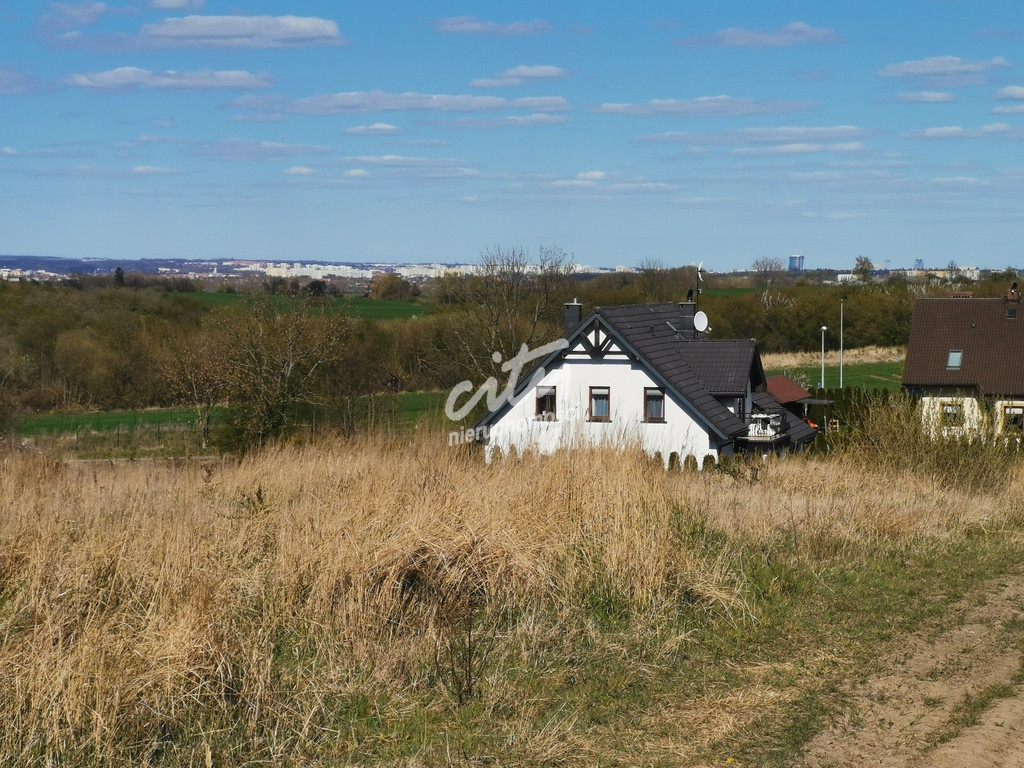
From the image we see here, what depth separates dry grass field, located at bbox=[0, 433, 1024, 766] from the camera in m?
5.31

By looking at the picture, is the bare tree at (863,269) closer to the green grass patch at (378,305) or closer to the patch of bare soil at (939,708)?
the green grass patch at (378,305)

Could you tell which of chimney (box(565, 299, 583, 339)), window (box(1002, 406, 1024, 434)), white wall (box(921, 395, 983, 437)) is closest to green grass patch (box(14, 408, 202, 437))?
chimney (box(565, 299, 583, 339))

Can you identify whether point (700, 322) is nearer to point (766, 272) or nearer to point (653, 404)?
point (653, 404)

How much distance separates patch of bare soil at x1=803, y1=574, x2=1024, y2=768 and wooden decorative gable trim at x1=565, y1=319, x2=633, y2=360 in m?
25.9

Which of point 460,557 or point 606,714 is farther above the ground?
point 460,557

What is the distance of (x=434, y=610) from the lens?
22.7 feet

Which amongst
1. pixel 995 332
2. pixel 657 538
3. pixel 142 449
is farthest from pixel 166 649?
pixel 995 332

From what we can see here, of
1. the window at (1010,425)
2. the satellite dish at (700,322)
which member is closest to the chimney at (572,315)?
the satellite dish at (700,322)

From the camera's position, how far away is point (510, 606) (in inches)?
287

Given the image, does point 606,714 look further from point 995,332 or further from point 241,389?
point 995,332

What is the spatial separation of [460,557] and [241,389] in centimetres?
2617

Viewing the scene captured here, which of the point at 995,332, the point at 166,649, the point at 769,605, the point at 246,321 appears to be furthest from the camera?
the point at 995,332

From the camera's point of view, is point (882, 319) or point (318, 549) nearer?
point (318, 549)

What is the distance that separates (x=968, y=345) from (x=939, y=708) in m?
40.1
